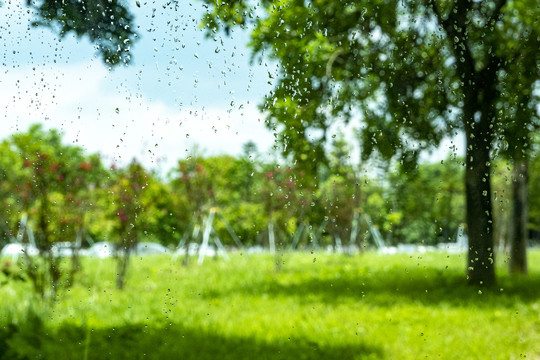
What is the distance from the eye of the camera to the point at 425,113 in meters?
1.38

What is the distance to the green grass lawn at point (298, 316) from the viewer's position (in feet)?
5.37

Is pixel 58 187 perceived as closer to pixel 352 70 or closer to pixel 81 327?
pixel 81 327

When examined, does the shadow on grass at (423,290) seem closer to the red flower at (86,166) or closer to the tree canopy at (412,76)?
the tree canopy at (412,76)

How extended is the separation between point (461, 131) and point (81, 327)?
4.72 ft

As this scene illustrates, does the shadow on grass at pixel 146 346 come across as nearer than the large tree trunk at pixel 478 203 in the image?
No

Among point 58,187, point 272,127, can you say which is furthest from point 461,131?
point 58,187

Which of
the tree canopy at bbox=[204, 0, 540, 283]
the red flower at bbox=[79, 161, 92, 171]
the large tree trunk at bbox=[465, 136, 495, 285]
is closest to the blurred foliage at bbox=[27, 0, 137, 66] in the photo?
the tree canopy at bbox=[204, 0, 540, 283]

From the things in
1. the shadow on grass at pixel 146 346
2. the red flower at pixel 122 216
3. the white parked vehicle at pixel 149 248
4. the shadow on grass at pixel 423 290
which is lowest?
the shadow on grass at pixel 146 346

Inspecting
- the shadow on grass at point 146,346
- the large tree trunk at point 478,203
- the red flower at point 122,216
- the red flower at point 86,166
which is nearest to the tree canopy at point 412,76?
the large tree trunk at point 478,203

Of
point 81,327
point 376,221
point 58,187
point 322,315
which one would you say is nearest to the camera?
point 376,221

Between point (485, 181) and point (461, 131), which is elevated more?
point (461, 131)

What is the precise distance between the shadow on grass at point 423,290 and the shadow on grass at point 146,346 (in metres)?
0.36

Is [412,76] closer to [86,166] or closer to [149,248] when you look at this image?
[149,248]

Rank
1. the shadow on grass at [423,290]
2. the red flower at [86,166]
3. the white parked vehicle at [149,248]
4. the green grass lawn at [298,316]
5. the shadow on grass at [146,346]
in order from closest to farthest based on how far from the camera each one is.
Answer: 1. the white parked vehicle at [149,248]
2. the shadow on grass at [423,290]
3. the green grass lawn at [298,316]
4. the shadow on grass at [146,346]
5. the red flower at [86,166]
